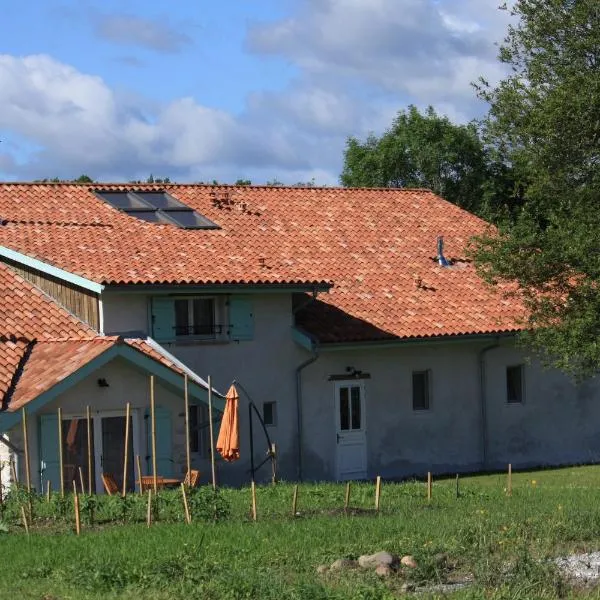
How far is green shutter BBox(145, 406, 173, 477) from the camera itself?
26.9 meters

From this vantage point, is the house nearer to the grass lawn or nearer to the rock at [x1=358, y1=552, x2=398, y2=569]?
the grass lawn

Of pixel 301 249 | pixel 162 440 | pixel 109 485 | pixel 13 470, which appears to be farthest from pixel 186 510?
pixel 301 249

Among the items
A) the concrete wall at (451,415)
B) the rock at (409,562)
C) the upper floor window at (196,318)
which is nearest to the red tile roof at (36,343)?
the upper floor window at (196,318)

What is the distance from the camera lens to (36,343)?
2764 cm

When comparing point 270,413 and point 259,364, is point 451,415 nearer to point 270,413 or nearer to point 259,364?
point 270,413

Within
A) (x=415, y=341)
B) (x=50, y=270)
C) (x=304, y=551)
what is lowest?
(x=304, y=551)

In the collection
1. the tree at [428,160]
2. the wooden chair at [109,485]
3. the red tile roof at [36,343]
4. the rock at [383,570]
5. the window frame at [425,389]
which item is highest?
the tree at [428,160]

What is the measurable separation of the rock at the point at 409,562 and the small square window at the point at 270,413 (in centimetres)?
1419

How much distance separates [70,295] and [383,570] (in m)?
14.6

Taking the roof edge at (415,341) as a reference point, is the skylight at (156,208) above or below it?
above

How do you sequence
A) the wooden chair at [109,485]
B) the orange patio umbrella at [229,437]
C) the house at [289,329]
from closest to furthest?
the orange patio umbrella at [229,437] < the wooden chair at [109,485] < the house at [289,329]

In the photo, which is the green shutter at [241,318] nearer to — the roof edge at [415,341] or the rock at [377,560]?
the roof edge at [415,341]

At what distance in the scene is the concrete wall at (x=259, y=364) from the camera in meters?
28.9

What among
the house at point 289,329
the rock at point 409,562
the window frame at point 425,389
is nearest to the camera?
the rock at point 409,562
